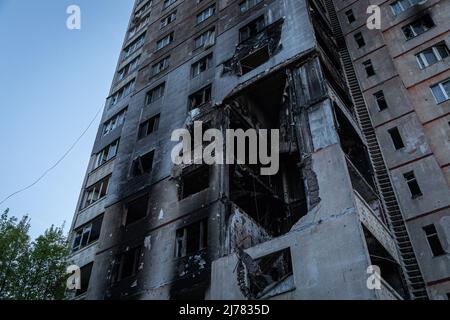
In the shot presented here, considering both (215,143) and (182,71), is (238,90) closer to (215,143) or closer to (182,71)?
(215,143)

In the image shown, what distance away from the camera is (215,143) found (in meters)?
20.0

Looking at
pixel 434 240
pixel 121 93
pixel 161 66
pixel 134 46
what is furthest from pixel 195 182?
pixel 134 46

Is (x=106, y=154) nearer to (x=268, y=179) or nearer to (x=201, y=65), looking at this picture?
(x=201, y=65)

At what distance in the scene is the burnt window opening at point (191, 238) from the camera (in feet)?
57.6

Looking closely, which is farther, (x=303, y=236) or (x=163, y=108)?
(x=163, y=108)

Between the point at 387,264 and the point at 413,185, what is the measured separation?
510 cm

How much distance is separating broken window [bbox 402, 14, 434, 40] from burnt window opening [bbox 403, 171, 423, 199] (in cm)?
981

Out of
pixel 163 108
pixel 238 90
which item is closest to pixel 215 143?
pixel 238 90

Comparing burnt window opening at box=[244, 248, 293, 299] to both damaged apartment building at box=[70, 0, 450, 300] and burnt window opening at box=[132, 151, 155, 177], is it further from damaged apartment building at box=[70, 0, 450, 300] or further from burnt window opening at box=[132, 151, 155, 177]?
burnt window opening at box=[132, 151, 155, 177]

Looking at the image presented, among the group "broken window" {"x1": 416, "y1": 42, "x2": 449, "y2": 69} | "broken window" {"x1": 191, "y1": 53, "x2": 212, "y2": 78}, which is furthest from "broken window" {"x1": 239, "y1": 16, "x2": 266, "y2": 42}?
"broken window" {"x1": 416, "y1": 42, "x2": 449, "y2": 69}

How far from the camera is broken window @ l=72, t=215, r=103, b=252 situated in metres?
23.8

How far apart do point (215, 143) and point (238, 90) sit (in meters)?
3.50

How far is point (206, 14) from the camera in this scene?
1184 inches

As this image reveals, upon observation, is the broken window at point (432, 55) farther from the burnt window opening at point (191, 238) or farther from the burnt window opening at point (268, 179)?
the burnt window opening at point (191, 238)
